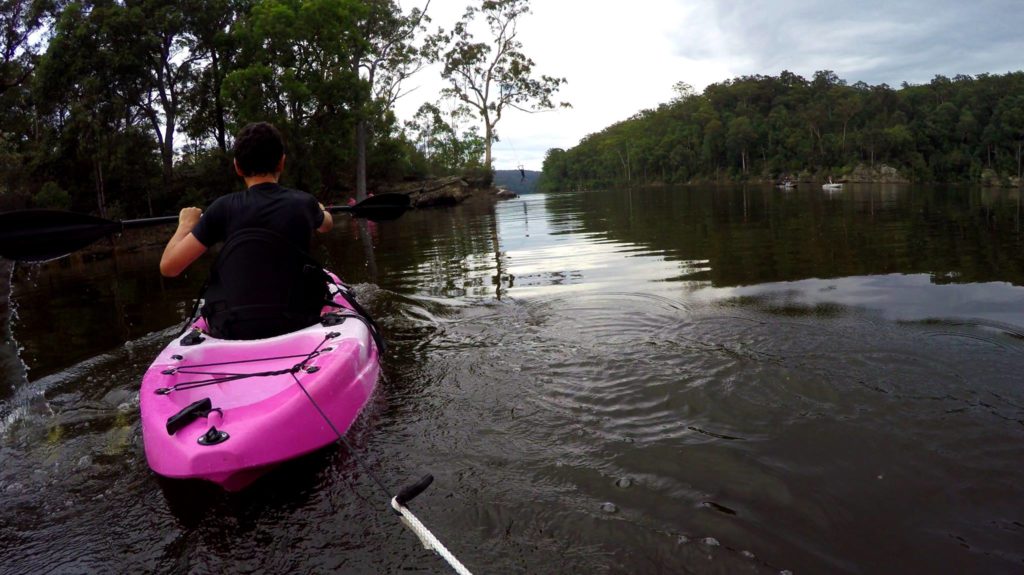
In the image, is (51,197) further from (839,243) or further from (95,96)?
(839,243)

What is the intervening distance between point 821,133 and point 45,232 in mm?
92295

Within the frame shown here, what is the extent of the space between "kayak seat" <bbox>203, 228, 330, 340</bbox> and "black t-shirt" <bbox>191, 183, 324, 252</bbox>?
0.05 m

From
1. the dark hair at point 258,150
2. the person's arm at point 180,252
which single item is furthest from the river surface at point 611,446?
the dark hair at point 258,150

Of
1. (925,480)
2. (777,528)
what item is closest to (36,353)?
(777,528)

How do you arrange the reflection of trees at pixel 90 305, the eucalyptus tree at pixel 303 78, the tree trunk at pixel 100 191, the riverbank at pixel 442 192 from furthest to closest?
the riverbank at pixel 442 192, the eucalyptus tree at pixel 303 78, the tree trunk at pixel 100 191, the reflection of trees at pixel 90 305

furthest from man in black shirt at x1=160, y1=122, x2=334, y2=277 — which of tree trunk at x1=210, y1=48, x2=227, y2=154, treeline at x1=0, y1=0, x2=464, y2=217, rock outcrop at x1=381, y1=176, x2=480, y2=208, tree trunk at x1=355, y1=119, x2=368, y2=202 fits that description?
rock outcrop at x1=381, y1=176, x2=480, y2=208

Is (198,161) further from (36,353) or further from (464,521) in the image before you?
(464,521)

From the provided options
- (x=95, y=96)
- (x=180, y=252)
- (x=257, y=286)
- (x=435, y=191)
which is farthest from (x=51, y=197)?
(x=435, y=191)

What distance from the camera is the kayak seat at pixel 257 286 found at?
333cm

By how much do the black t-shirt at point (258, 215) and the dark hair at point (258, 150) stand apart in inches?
4.3

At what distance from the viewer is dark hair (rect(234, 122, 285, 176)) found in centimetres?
336

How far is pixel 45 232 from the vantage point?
13.1 ft

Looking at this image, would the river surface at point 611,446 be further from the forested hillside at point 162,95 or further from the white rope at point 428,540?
the forested hillside at point 162,95

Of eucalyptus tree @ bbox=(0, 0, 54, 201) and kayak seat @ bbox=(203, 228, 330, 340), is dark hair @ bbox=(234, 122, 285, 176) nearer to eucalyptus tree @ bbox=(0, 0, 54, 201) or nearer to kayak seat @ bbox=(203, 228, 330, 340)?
kayak seat @ bbox=(203, 228, 330, 340)
